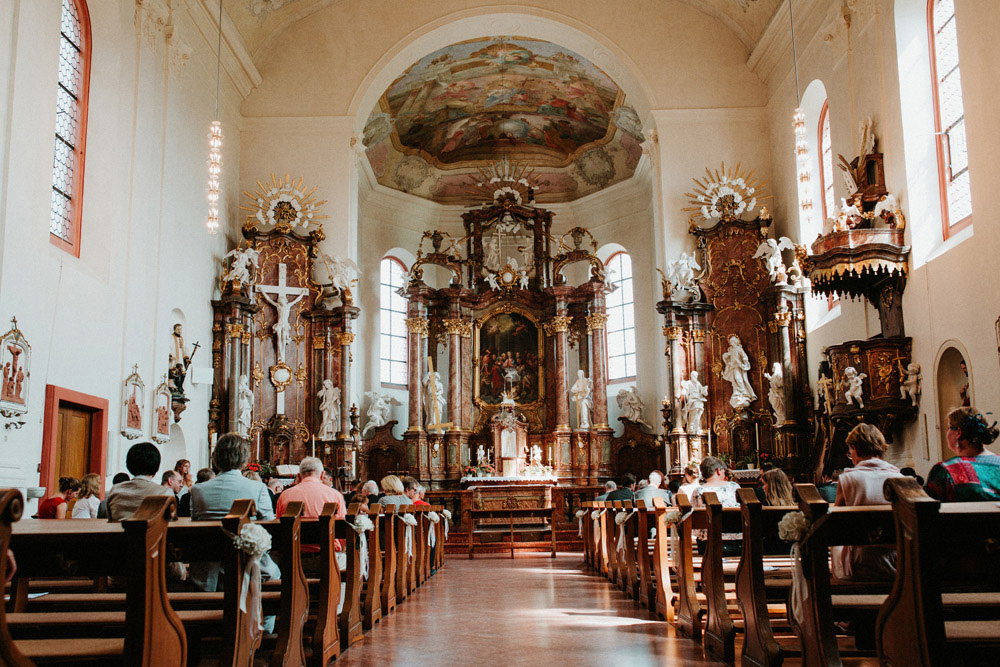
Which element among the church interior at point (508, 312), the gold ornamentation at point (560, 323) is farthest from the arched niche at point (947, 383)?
the gold ornamentation at point (560, 323)

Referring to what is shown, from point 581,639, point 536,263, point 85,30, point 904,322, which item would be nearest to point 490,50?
point 536,263

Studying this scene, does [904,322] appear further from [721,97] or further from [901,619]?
[901,619]

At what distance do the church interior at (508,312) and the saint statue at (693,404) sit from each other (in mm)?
101

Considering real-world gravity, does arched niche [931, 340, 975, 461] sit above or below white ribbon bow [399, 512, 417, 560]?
above

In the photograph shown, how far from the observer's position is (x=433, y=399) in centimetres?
2077

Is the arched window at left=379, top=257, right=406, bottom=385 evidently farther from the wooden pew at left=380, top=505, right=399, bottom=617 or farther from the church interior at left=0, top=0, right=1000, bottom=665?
the wooden pew at left=380, top=505, right=399, bottom=617

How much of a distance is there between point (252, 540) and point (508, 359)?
58.1ft

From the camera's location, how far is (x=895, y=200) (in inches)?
504

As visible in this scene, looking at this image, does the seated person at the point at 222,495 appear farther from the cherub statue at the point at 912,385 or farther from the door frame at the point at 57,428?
the cherub statue at the point at 912,385

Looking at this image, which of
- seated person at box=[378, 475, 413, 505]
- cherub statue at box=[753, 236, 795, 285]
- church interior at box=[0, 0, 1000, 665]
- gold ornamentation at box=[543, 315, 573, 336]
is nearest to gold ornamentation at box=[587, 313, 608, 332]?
church interior at box=[0, 0, 1000, 665]

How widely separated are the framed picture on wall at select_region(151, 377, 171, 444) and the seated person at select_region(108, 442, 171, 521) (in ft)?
28.6

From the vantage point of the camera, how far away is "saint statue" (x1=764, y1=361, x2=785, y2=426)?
53.5 feet

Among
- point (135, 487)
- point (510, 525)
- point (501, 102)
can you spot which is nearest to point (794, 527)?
point (135, 487)

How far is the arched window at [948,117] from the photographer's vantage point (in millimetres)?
11633
